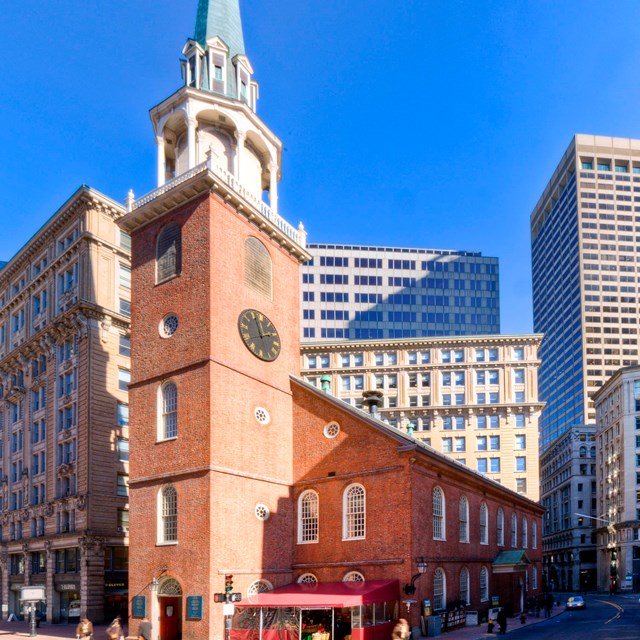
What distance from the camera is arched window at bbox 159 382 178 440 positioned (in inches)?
1393

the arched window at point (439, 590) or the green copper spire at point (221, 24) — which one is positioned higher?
the green copper spire at point (221, 24)

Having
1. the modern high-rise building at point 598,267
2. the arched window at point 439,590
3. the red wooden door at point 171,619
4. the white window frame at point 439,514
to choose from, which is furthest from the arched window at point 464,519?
the modern high-rise building at point 598,267

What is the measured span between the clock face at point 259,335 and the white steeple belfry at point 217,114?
702cm

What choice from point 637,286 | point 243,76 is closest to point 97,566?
point 243,76

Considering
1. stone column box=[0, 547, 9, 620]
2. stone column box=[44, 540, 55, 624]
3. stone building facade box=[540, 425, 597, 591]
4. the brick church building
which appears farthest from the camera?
stone building facade box=[540, 425, 597, 591]

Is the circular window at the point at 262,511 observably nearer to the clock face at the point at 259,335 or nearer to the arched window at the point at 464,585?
the clock face at the point at 259,335

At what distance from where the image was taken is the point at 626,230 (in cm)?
18100

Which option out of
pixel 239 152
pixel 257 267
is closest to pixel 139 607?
pixel 257 267

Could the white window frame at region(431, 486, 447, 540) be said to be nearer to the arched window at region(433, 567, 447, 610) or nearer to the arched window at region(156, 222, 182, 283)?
the arched window at region(433, 567, 447, 610)

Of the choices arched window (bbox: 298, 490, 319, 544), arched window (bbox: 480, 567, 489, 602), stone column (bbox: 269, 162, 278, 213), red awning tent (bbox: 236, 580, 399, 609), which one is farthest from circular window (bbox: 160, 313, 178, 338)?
arched window (bbox: 480, 567, 489, 602)

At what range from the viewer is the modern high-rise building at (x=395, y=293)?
132 metres

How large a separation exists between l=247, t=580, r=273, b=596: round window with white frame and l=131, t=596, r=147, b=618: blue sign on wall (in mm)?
4875

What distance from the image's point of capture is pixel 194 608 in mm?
31922

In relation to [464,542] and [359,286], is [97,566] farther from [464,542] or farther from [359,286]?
[359,286]
